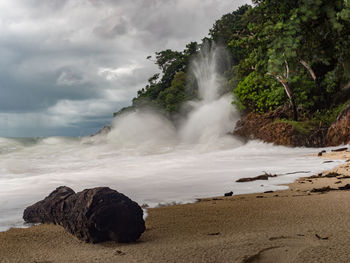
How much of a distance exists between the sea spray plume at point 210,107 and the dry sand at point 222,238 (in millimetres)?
13070

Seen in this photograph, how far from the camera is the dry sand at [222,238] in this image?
179 cm

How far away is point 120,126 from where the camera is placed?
27078 millimetres

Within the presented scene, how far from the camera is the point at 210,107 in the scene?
2148 cm

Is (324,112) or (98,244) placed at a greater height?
(324,112)

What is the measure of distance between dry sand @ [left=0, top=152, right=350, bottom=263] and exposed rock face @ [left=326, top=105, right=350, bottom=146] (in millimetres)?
10058

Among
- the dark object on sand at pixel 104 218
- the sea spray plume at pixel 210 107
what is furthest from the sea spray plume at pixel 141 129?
the dark object on sand at pixel 104 218

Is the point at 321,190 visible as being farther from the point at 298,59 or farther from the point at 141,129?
the point at 141,129

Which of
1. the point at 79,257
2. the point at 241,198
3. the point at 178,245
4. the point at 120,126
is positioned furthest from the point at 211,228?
the point at 120,126

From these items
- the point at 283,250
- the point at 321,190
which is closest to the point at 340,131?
the point at 321,190

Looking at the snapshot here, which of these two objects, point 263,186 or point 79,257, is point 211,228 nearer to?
point 79,257

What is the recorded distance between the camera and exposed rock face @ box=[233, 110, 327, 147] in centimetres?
1317

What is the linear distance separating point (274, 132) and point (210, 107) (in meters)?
7.64

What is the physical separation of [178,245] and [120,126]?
25445mm

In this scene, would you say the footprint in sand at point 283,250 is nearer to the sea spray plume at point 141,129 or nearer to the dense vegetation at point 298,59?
the dense vegetation at point 298,59
